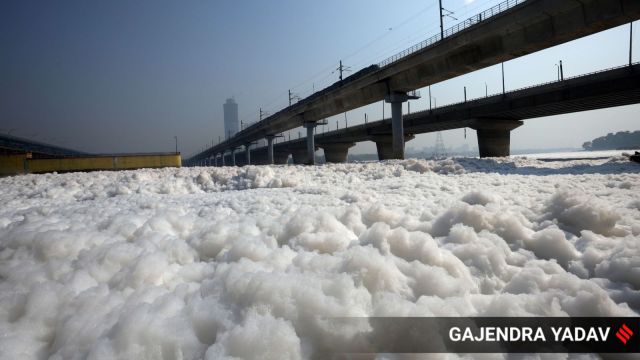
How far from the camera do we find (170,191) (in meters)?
7.91

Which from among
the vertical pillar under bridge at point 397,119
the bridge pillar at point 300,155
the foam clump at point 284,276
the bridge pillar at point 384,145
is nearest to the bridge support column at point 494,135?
the vertical pillar under bridge at point 397,119

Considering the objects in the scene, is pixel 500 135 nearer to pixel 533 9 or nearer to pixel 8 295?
pixel 533 9

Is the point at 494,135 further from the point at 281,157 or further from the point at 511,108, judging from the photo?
the point at 281,157

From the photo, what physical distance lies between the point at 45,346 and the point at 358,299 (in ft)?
5.95

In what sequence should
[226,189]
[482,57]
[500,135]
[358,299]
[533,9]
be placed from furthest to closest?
[500,135]
[482,57]
[533,9]
[226,189]
[358,299]

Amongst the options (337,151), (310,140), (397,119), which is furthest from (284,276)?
(337,151)

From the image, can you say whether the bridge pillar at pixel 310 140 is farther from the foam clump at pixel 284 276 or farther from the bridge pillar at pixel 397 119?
the foam clump at pixel 284 276

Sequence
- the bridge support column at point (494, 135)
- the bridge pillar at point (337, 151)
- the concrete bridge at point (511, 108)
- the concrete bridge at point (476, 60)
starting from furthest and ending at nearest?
the bridge pillar at point (337, 151), the bridge support column at point (494, 135), the concrete bridge at point (511, 108), the concrete bridge at point (476, 60)

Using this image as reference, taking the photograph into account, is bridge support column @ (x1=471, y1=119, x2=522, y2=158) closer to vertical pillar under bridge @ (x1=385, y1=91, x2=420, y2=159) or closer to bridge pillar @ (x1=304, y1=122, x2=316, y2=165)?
vertical pillar under bridge @ (x1=385, y1=91, x2=420, y2=159)

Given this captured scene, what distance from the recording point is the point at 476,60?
2144cm

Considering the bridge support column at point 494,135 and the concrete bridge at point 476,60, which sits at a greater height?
the concrete bridge at point 476,60

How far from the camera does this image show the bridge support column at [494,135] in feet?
123

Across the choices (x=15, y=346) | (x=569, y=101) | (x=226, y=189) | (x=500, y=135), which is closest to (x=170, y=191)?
(x=226, y=189)

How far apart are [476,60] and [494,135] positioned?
66.5ft
